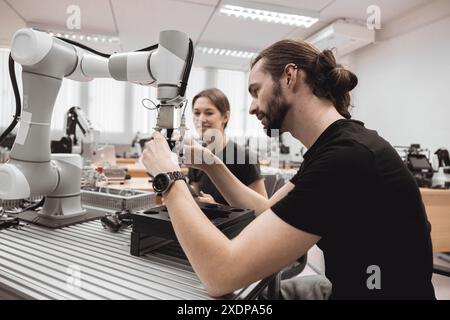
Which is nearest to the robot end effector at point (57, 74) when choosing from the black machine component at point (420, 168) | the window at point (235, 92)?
the black machine component at point (420, 168)

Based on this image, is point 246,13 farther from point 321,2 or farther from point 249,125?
point 249,125

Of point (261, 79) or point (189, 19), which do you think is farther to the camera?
point (189, 19)

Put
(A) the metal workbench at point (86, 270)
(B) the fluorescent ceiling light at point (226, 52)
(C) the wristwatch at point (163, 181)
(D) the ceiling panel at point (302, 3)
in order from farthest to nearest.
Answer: (B) the fluorescent ceiling light at point (226, 52) → (D) the ceiling panel at point (302, 3) → (C) the wristwatch at point (163, 181) → (A) the metal workbench at point (86, 270)

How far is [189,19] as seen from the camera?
3.73 metres

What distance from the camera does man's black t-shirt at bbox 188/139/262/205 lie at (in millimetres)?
1883

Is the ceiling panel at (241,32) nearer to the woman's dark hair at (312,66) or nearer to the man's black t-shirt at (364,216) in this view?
the woman's dark hair at (312,66)

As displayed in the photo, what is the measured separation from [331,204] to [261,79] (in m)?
0.48

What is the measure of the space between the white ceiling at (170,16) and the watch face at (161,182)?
2754 mm

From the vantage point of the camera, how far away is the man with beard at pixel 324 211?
640mm

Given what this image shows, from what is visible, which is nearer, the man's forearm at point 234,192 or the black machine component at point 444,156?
the man's forearm at point 234,192

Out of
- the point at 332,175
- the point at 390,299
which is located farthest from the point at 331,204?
the point at 390,299

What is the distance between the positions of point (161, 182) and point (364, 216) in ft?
1.56

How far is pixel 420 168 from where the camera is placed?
2.71 metres

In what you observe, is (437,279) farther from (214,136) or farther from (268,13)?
(268,13)
